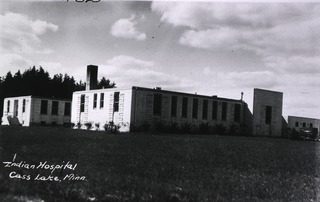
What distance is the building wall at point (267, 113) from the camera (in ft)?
114

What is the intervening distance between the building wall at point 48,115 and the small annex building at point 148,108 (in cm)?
621

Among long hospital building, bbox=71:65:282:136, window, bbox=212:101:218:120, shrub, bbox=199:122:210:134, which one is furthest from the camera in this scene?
window, bbox=212:101:218:120

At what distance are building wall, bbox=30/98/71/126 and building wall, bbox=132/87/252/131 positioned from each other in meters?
14.5

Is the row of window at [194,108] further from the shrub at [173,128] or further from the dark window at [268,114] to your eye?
the dark window at [268,114]

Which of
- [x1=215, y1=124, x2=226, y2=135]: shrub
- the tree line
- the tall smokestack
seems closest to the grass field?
[x1=215, y1=124, x2=226, y2=135]: shrub

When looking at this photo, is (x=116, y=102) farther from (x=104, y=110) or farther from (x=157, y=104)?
(x=157, y=104)

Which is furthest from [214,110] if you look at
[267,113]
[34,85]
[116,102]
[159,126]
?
[34,85]

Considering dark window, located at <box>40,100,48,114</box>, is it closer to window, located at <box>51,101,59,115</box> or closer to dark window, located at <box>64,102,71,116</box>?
window, located at <box>51,101,59,115</box>

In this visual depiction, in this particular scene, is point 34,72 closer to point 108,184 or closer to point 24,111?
point 24,111

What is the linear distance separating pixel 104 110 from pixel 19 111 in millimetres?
15173

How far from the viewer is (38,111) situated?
3856 centimetres
